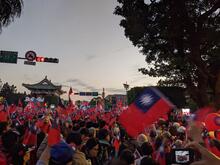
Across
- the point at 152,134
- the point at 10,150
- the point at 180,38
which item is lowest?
the point at 10,150

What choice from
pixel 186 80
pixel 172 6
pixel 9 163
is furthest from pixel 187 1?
pixel 9 163

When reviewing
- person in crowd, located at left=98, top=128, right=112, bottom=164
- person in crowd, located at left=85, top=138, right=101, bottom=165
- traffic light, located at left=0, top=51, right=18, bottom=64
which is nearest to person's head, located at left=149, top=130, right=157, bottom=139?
person in crowd, located at left=98, top=128, right=112, bottom=164

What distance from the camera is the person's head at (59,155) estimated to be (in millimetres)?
3916

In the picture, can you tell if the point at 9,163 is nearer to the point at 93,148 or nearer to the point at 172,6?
the point at 93,148

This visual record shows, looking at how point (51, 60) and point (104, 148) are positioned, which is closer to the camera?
point (104, 148)

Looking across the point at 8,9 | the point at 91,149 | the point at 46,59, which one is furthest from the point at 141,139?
the point at 46,59

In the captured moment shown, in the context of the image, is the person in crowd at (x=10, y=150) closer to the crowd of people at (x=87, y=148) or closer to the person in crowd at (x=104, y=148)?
the crowd of people at (x=87, y=148)

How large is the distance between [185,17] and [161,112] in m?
18.4

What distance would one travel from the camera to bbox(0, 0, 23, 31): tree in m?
12.6

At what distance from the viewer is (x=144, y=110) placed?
5.61m

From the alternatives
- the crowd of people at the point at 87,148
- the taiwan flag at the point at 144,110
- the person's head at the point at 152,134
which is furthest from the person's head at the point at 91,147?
the person's head at the point at 152,134

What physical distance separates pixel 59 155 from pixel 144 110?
204cm

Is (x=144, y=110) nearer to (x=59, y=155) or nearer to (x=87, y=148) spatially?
(x=87, y=148)

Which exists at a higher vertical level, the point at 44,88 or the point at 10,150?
the point at 44,88
